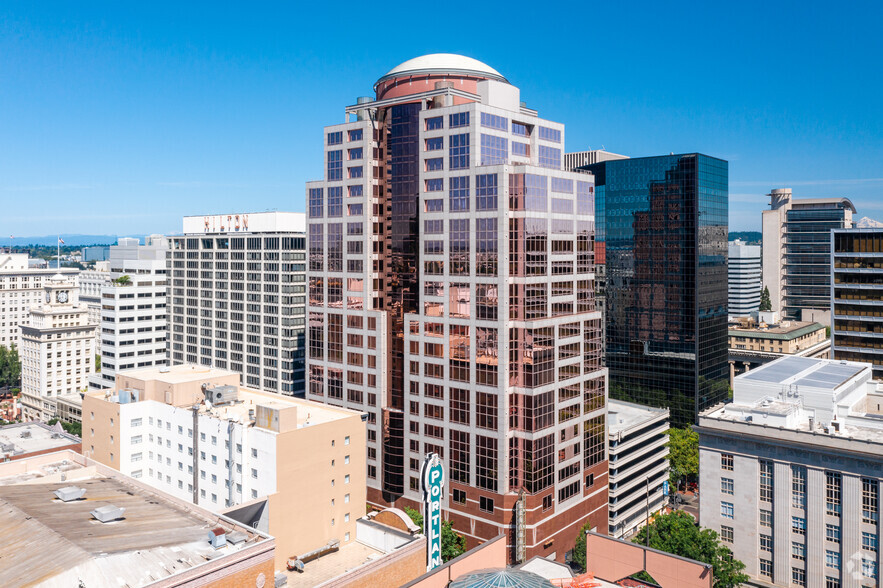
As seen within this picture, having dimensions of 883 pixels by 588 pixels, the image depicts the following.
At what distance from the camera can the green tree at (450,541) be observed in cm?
10369

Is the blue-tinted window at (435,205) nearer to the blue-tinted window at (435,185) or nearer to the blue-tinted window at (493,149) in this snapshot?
the blue-tinted window at (435,185)

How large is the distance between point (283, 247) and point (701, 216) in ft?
372

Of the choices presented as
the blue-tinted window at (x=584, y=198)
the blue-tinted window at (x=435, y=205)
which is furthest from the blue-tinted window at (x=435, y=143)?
the blue-tinted window at (x=584, y=198)

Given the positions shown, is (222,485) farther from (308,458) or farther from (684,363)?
(684,363)

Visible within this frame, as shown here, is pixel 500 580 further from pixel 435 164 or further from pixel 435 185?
pixel 435 164

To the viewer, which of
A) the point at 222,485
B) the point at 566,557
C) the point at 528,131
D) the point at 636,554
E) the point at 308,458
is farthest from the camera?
the point at 528,131

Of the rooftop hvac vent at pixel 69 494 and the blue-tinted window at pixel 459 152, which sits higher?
the blue-tinted window at pixel 459 152

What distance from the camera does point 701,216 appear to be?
180 m

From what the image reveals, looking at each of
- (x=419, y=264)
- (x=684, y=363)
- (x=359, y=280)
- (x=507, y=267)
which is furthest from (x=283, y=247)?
(x=684, y=363)

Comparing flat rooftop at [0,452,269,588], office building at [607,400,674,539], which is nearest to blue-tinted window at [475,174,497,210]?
office building at [607,400,674,539]

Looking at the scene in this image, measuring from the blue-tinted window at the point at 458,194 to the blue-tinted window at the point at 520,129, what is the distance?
551 inches

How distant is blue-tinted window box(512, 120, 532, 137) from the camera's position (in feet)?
379

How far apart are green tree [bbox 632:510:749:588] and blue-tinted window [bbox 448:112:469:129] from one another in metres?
67.2

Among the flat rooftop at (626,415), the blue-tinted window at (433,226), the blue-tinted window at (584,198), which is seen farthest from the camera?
the flat rooftop at (626,415)
